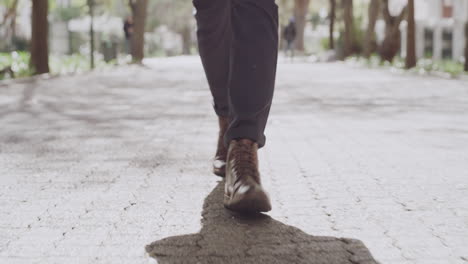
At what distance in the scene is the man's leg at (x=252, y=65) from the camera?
3252 millimetres

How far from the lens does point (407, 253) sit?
8.20 ft

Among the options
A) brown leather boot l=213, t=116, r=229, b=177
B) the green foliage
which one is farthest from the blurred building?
brown leather boot l=213, t=116, r=229, b=177

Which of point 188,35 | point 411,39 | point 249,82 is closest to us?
point 249,82

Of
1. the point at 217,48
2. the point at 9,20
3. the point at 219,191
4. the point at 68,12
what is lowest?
the point at 219,191

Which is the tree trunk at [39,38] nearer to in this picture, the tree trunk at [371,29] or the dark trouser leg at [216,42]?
the dark trouser leg at [216,42]

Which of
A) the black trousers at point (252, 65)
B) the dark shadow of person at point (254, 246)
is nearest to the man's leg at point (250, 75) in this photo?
the black trousers at point (252, 65)

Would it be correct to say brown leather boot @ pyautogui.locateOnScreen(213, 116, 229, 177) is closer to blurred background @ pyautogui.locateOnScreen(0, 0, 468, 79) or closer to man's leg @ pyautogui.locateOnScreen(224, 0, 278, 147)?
man's leg @ pyautogui.locateOnScreen(224, 0, 278, 147)

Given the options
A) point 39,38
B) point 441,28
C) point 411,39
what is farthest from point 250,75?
point 441,28

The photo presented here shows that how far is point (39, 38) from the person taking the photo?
672 inches

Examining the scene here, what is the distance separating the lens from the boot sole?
2941 millimetres

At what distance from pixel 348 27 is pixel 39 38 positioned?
751 inches

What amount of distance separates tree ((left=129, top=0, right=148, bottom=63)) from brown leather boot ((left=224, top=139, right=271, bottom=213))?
27.3m

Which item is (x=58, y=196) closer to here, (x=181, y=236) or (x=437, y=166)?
(x=181, y=236)

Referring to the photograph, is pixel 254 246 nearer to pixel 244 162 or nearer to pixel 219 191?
pixel 244 162
